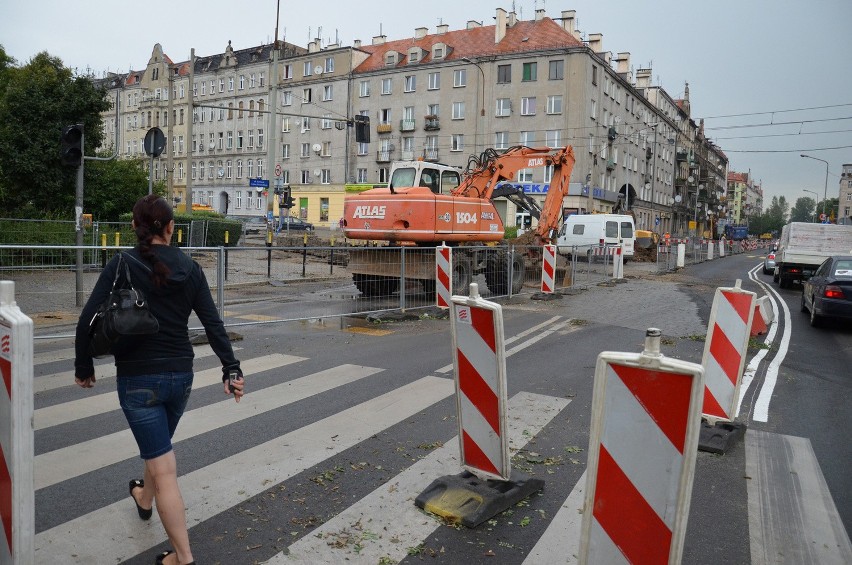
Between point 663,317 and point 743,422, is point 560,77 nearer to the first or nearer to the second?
point 663,317

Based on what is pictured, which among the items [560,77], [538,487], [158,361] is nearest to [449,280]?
[538,487]

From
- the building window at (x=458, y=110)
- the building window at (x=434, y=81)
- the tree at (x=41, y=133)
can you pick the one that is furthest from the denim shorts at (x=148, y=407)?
the building window at (x=434, y=81)

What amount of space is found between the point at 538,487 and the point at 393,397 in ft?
8.44

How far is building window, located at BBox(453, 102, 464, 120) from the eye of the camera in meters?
55.2

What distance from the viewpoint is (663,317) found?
45.4ft

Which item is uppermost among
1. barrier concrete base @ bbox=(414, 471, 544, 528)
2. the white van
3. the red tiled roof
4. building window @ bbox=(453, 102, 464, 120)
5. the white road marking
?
the red tiled roof

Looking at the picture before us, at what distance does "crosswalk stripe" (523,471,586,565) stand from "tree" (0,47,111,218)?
21.2 metres

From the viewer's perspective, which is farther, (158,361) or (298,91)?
(298,91)

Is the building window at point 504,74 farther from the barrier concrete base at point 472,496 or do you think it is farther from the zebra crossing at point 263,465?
the barrier concrete base at point 472,496

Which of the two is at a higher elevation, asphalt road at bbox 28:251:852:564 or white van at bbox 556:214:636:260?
white van at bbox 556:214:636:260

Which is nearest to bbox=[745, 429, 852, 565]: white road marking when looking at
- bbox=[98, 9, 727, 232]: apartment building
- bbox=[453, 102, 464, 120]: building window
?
bbox=[98, 9, 727, 232]: apartment building

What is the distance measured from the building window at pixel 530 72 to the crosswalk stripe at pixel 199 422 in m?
47.8

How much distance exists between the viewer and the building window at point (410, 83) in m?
57.8

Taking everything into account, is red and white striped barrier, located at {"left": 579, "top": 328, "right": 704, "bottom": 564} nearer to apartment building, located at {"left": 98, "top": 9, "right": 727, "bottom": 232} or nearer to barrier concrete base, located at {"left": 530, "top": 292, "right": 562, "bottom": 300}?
barrier concrete base, located at {"left": 530, "top": 292, "right": 562, "bottom": 300}
